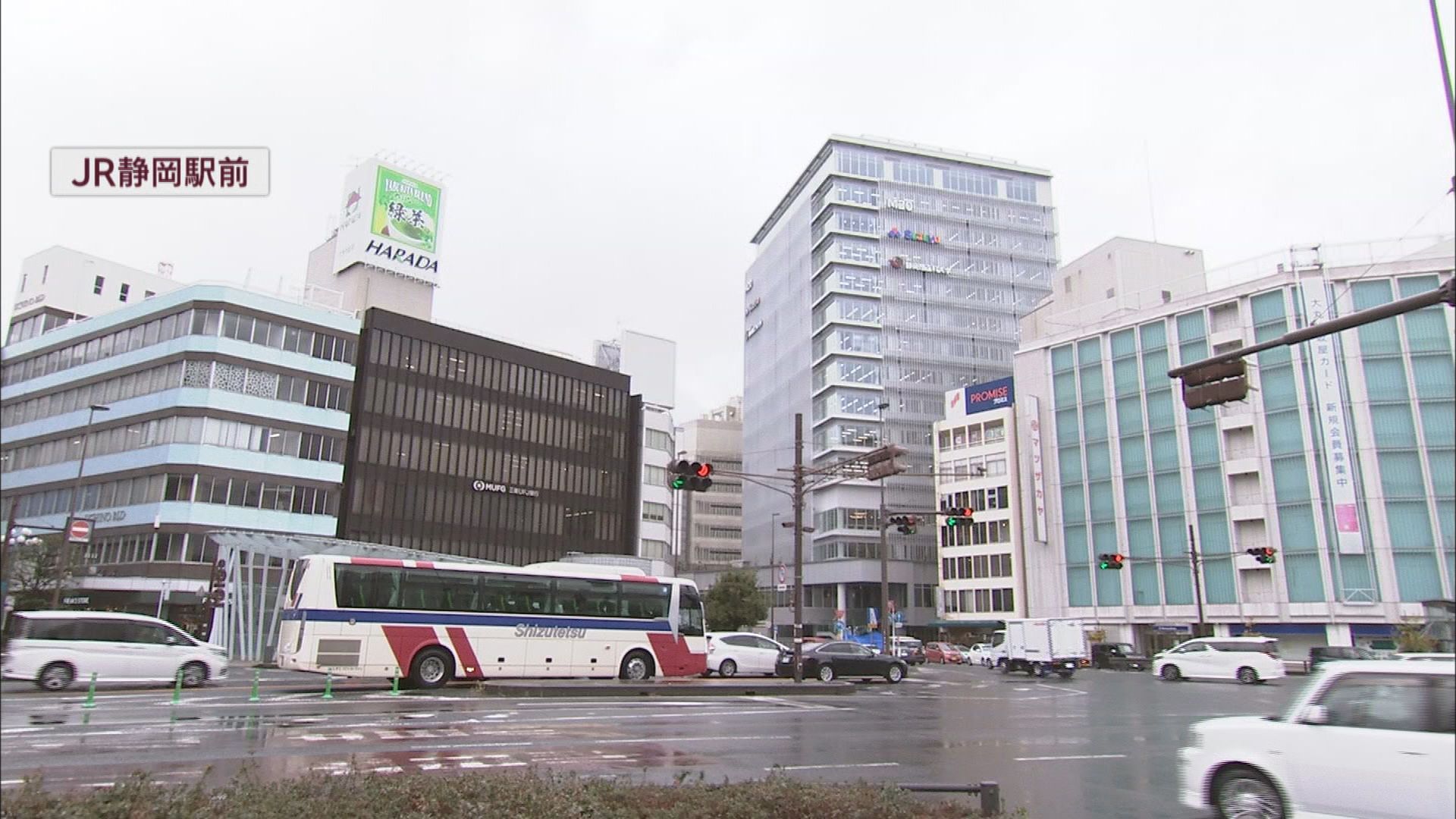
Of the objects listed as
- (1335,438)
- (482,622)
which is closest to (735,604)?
(1335,438)

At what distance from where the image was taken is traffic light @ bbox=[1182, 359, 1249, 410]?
1252 cm

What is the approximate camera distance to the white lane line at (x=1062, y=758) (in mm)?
13352

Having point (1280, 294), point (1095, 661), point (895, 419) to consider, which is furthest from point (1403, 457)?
point (895, 419)

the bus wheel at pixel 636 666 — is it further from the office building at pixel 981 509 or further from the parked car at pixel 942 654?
the office building at pixel 981 509

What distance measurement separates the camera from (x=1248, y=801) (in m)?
8.41

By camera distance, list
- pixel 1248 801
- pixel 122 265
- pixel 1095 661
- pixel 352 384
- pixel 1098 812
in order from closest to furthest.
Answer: pixel 1248 801
pixel 1098 812
pixel 1095 661
pixel 352 384
pixel 122 265

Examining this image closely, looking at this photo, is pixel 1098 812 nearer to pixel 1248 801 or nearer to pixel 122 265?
pixel 1248 801

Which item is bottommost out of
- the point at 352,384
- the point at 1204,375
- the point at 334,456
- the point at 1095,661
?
the point at 1095,661

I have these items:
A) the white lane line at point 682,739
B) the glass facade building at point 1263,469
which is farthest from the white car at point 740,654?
the glass facade building at point 1263,469

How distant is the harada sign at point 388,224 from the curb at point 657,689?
52101 mm

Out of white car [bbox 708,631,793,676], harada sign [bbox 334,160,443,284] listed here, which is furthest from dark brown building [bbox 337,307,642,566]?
white car [bbox 708,631,793,676]

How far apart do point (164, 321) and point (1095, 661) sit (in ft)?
193

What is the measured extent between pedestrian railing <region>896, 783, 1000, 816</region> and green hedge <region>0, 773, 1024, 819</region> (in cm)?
13

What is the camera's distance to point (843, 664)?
32188mm
